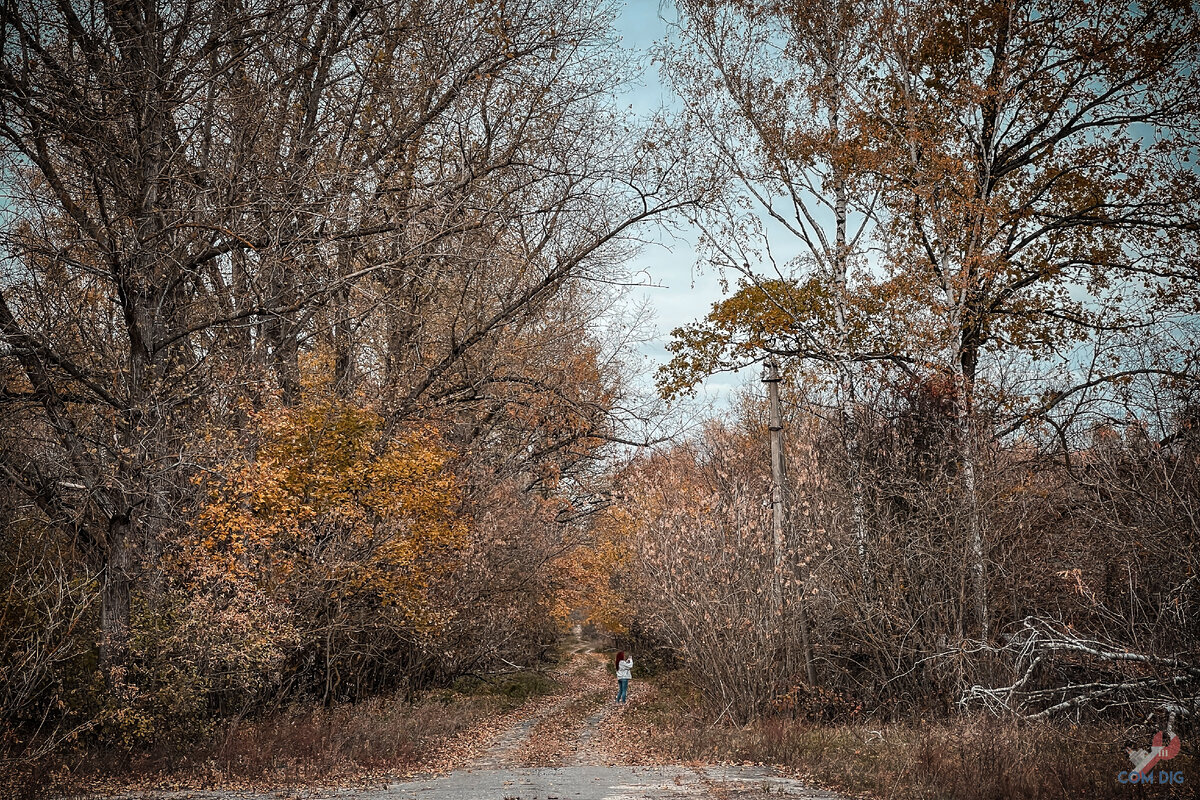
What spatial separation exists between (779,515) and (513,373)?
6533 mm

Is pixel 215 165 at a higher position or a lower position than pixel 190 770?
higher

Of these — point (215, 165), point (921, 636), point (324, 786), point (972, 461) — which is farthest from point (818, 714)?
point (215, 165)

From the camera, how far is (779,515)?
13297 mm

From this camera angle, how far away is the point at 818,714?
12438 mm

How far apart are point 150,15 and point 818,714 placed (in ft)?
42.4

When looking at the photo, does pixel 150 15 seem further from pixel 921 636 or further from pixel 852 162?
pixel 921 636

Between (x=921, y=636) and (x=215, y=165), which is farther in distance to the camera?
(x=921, y=636)

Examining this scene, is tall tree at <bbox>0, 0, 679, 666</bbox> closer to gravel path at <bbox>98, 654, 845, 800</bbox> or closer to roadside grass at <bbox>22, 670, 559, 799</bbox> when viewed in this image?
roadside grass at <bbox>22, 670, 559, 799</bbox>

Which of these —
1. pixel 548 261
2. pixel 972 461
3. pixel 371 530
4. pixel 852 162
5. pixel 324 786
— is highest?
pixel 852 162

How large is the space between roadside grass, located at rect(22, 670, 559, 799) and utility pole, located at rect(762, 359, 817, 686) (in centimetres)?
574

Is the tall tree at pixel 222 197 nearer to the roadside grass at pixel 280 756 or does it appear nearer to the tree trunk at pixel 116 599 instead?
the tree trunk at pixel 116 599

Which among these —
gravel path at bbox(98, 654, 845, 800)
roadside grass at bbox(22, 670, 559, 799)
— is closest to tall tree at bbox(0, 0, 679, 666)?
roadside grass at bbox(22, 670, 559, 799)

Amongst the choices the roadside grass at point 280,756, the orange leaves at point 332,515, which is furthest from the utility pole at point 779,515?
the roadside grass at point 280,756

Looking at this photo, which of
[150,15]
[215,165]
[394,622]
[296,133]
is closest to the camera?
[150,15]
